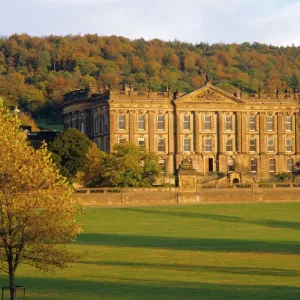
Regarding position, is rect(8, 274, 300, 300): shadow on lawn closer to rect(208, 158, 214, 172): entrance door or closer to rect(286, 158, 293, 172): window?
rect(208, 158, 214, 172): entrance door

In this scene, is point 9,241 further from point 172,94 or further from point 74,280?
point 172,94

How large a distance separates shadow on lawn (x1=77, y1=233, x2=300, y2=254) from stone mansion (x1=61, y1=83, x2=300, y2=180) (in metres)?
63.0

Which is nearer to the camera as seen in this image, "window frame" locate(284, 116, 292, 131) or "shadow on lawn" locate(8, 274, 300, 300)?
"shadow on lawn" locate(8, 274, 300, 300)

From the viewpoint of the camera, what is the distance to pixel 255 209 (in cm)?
7900

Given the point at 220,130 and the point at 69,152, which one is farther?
the point at 220,130

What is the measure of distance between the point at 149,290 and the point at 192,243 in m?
16.5

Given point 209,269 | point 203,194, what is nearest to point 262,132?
point 203,194

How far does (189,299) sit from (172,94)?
8989 cm

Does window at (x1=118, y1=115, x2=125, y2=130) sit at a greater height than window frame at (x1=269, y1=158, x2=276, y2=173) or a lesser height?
greater

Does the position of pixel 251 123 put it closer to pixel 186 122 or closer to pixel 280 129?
pixel 280 129

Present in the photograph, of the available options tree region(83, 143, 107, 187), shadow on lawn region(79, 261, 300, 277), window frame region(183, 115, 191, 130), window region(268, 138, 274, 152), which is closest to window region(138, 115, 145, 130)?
window frame region(183, 115, 191, 130)

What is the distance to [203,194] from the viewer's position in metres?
90.2

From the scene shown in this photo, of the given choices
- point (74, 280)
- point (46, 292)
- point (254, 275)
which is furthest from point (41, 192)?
point (254, 275)

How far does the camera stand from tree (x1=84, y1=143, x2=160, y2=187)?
318ft
